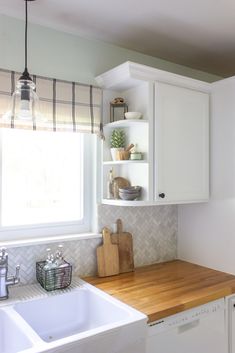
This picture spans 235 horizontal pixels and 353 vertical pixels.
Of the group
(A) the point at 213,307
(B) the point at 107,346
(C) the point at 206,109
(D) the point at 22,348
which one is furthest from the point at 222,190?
(D) the point at 22,348

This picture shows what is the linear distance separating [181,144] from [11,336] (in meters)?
1.45

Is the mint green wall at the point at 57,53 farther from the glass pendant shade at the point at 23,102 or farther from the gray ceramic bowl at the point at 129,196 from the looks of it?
the gray ceramic bowl at the point at 129,196

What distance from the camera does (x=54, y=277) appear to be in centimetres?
175

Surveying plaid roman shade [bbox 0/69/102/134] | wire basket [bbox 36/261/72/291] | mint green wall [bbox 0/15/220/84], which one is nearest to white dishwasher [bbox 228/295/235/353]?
wire basket [bbox 36/261/72/291]

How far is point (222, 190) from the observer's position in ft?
7.08

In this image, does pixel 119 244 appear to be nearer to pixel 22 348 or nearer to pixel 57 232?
pixel 57 232

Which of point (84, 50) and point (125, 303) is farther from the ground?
point (84, 50)

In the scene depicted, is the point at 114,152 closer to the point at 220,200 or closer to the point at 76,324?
the point at 220,200

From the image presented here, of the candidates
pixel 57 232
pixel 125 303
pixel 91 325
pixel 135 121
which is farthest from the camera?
pixel 57 232

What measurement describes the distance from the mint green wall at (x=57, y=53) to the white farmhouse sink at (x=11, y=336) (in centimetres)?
135

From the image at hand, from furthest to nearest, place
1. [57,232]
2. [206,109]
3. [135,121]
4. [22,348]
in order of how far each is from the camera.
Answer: [206,109], [57,232], [135,121], [22,348]

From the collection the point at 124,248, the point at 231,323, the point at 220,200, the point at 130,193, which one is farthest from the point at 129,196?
the point at 231,323

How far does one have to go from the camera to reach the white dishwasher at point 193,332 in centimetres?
152

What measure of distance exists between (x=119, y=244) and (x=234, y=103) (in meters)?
1.21
